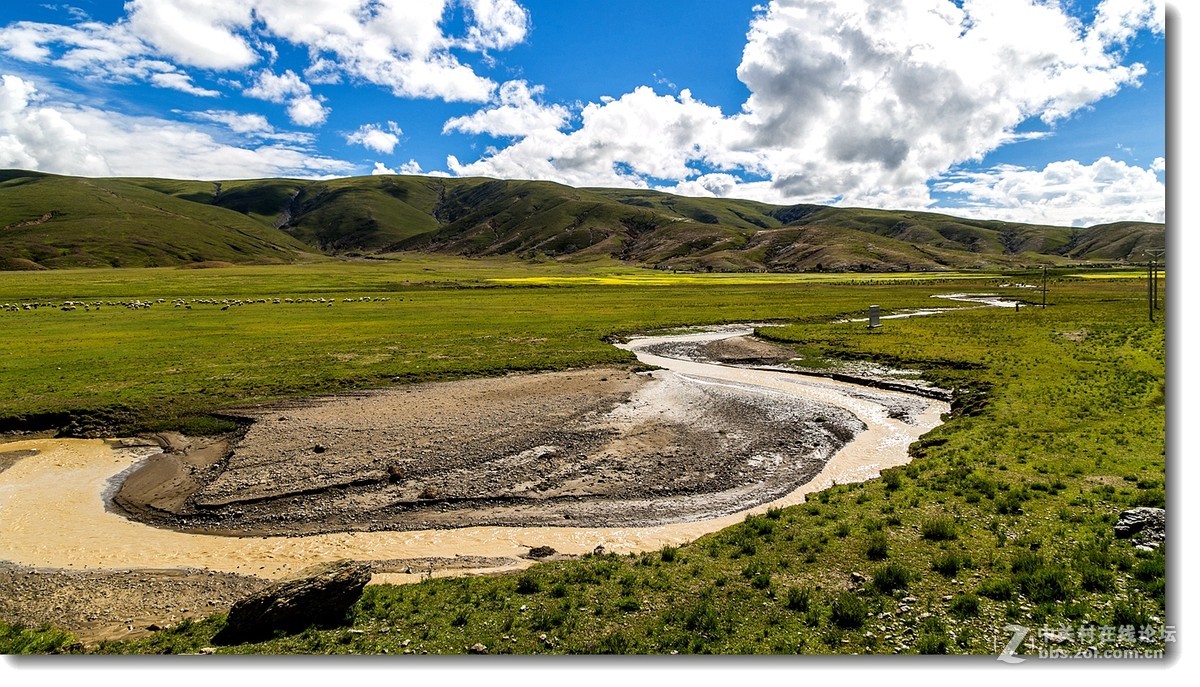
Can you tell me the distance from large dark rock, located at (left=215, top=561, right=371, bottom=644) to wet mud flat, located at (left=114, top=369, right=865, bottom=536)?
7671 millimetres

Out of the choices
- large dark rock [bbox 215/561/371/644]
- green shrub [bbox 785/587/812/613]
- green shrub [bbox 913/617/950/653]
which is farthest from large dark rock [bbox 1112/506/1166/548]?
large dark rock [bbox 215/561/371/644]

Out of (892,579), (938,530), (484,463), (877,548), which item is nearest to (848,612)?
(892,579)

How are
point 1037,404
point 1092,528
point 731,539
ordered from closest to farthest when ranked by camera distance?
1. point 1092,528
2. point 731,539
3. point 1037,404

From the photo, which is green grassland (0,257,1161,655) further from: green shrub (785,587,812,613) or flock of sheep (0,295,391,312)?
flock of sheep (0,295,391,312)

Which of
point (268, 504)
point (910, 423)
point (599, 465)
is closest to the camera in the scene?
point (268, 504)

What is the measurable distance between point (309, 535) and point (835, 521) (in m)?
17.9

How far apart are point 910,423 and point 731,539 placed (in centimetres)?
2172

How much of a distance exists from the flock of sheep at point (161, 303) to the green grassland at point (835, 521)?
34857 millimetres

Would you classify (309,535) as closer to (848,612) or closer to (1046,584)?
(848,612)

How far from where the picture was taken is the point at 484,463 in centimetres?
2642

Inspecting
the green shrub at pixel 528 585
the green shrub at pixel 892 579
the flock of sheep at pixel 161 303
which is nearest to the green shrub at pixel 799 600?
the green shrub at pixel 892 579

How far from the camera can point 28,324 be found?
70000 millimetres

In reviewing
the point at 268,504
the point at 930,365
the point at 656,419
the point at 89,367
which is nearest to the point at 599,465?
the point at 656,419

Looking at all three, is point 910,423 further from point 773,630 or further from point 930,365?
point 773,630
